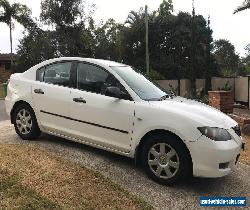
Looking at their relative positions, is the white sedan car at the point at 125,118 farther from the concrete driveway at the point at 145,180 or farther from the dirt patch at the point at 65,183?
the dirt patch at the point at 65,183

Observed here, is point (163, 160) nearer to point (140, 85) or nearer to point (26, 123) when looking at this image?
point (140, 85)

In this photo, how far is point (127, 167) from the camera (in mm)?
6051

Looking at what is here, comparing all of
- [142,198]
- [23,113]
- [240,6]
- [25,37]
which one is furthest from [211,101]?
[25,37]

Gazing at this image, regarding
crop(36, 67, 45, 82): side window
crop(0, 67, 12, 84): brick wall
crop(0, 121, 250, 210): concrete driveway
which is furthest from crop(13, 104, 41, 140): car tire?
crop(0, 67, 12, 84): brick wall

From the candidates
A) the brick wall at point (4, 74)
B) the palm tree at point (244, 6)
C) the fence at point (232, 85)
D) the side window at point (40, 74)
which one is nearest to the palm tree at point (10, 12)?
the brick wall at point (4, 74)

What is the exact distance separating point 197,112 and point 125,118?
1.03 meters

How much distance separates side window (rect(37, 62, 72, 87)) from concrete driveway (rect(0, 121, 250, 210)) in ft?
3.62

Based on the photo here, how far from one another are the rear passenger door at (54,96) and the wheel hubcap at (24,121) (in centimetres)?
31

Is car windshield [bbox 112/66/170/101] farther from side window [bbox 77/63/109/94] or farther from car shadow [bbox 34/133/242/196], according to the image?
car shadow [bbox 34/133/242/196]

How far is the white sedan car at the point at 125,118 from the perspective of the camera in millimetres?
5176

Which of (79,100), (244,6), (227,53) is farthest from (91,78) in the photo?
(227,53)

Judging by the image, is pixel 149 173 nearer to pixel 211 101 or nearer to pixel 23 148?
pixel 23 148

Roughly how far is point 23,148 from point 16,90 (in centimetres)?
122

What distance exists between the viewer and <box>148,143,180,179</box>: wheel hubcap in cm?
530
